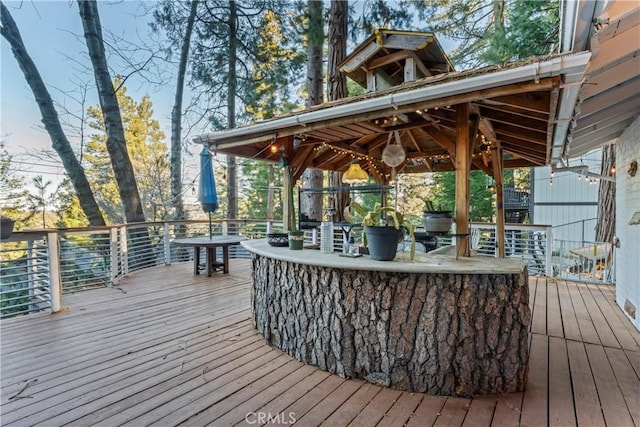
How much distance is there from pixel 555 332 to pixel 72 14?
11180 mm

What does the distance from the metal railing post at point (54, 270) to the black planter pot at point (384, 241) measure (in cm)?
396

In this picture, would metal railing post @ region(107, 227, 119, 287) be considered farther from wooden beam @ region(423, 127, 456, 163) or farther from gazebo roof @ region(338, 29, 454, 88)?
wooden beam @ region(423, 127, 456, 163)

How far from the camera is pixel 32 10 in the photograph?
659 cm

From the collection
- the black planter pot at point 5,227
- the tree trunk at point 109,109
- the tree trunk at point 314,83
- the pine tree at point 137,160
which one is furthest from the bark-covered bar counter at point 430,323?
the pine tree at point 137,160

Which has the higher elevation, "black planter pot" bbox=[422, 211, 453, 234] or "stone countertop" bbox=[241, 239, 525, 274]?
"black planter pot" bbox=[422, 211, 453, 234]

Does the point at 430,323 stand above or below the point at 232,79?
below

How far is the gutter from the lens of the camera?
170 cm

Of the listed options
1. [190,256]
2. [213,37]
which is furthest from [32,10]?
[190,256]

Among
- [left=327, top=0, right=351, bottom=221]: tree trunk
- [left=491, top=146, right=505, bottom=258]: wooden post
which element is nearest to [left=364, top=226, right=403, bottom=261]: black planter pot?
[left=491, top=146, right=505, bottom=258]: wooden post

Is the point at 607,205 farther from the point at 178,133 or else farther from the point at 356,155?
the point at 178,133

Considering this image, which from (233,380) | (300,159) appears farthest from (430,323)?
(300,159)

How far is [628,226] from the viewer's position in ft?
12.2

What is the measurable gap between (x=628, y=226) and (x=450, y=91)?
344cm

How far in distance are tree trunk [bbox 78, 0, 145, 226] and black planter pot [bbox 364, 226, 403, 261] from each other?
21.5 feet
